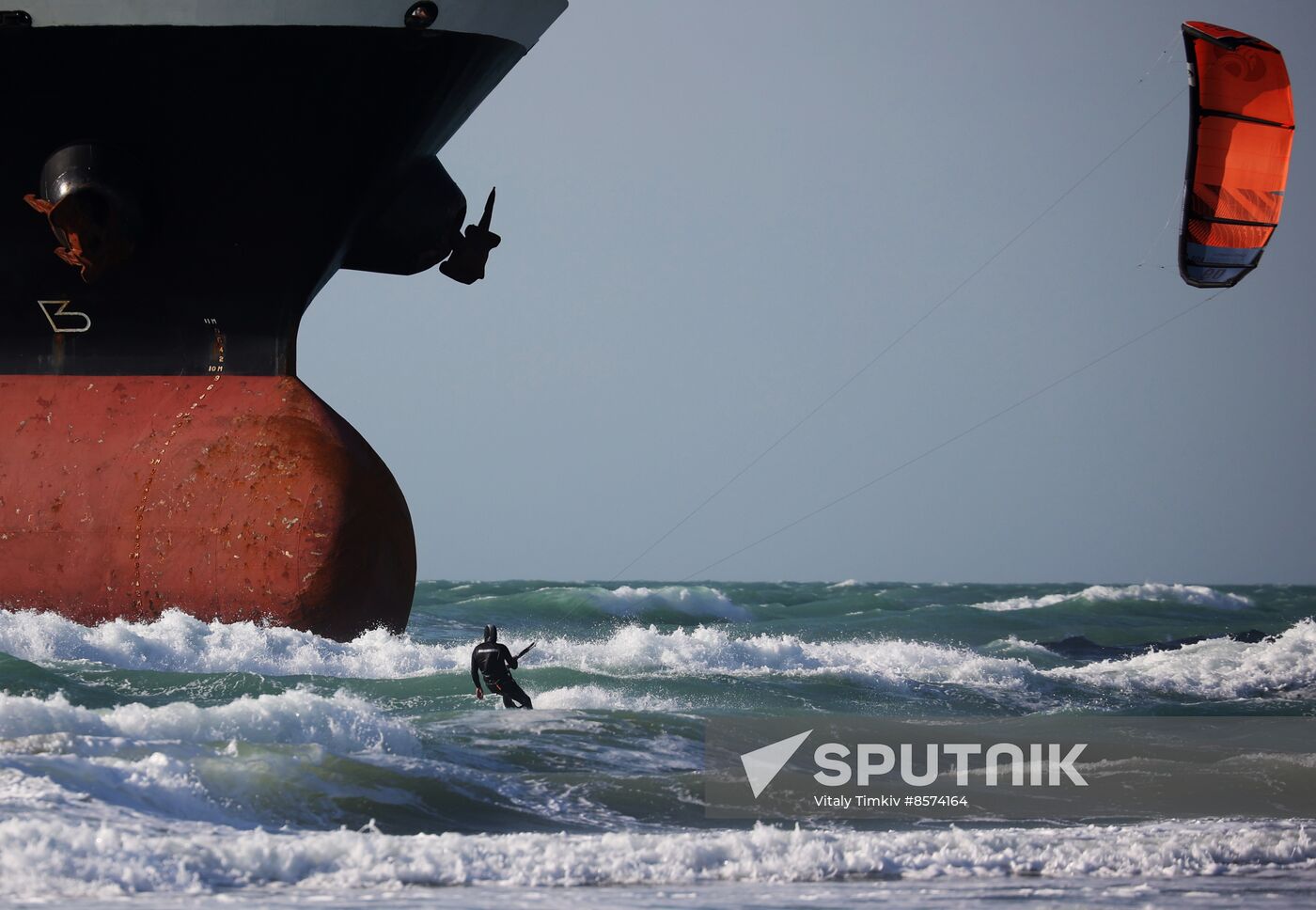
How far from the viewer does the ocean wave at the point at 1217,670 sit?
1459 centimetres

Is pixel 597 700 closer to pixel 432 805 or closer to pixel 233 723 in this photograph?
pixel 233 723

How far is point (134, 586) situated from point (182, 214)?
2.46 meters

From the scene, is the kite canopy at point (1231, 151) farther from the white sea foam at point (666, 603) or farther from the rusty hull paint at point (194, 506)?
the white sea foam at point (666, 603)

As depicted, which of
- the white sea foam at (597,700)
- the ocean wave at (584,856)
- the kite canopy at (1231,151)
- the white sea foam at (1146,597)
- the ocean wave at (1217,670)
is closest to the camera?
the ocean wave at (584,856)

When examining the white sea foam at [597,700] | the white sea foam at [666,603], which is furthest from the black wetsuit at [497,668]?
the white sea foam at [666,603]

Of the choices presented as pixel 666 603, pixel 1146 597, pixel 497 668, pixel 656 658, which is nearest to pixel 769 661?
pixel 656 658

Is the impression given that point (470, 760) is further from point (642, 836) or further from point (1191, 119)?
point (1191, 119)

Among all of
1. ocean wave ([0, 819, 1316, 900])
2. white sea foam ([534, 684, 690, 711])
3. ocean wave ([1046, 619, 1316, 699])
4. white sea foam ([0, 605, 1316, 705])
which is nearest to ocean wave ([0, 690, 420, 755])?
white sea foam ([0, 605, 1316, 705])

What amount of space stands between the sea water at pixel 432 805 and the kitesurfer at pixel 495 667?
156 mm

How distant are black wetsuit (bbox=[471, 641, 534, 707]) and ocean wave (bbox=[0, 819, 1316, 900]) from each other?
2.64 m

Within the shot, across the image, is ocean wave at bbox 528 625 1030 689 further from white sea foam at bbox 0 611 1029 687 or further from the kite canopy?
the kite canopy

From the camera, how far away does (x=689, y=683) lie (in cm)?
1221

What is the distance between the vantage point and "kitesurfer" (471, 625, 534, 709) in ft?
29.8

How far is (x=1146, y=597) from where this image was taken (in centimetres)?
3578
